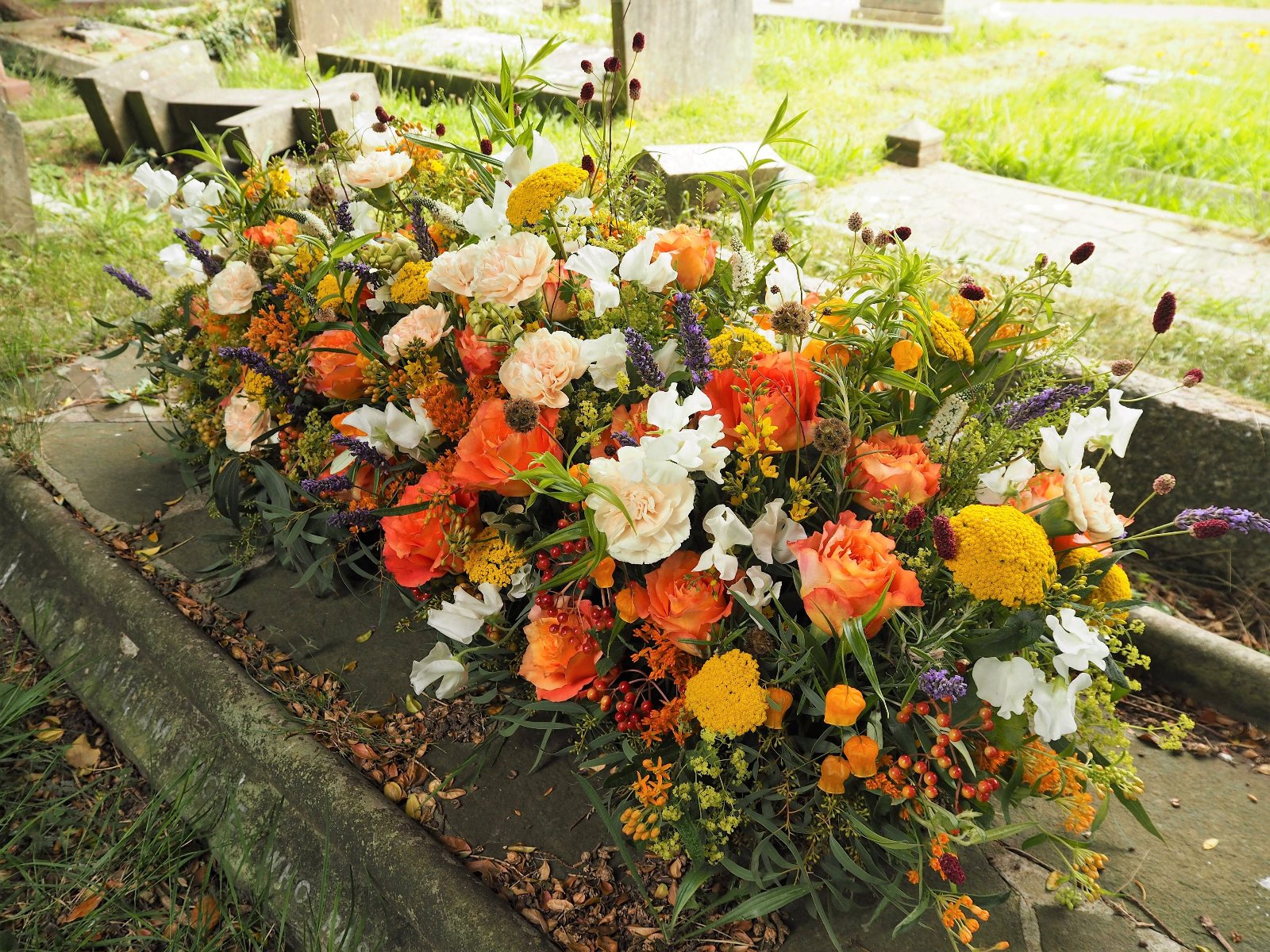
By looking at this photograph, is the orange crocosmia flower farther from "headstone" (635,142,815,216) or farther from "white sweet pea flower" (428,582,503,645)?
"headstone" (635,142,815,216)

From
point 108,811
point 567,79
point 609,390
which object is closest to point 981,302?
point 609,390

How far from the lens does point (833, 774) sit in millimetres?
1306

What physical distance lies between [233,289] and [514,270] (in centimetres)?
88

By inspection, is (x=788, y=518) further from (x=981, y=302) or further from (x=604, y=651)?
(x=981, y=302)

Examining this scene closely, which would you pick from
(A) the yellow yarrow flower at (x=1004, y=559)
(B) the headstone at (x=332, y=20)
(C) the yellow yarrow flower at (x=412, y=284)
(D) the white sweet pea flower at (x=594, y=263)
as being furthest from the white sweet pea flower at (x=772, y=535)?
(B) the headstone at (x=332, y=20)

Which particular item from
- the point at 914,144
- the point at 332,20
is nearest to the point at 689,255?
the point at 914,144

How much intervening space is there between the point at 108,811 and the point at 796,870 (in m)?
1.42

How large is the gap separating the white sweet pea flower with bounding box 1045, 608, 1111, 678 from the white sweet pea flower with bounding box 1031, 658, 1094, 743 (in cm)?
2

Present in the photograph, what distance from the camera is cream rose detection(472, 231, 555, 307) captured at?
1558mm

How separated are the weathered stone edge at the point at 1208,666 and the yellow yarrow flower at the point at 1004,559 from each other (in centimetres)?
79

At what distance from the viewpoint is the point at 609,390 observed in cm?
166

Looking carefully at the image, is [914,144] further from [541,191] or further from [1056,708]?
[1056,708]

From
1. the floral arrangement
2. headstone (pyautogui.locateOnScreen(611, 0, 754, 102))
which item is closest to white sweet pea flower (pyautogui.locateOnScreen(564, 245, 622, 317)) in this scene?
the floral arrangement

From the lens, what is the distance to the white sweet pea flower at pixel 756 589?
1390 millimetres
